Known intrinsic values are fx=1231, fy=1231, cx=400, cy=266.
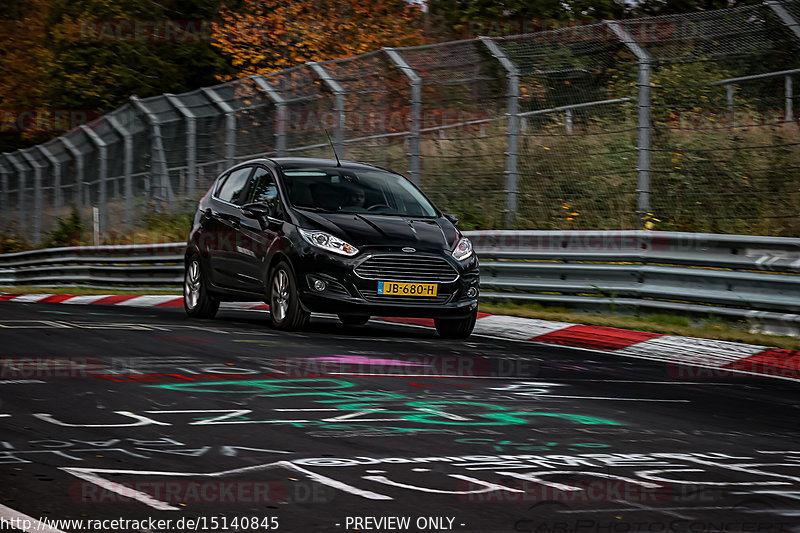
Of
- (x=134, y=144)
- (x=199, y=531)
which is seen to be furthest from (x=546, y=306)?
(x=134, y=144)

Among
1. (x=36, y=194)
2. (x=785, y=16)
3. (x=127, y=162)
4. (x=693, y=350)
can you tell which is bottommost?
(x=693, y=350)

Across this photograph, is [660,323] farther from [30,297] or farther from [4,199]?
[4,199]

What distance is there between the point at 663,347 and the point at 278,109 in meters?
10.0

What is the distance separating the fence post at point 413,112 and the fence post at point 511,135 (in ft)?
4.83

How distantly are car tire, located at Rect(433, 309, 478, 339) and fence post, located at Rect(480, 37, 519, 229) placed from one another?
13.2 ft

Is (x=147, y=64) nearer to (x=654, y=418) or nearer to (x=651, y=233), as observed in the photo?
(x=651, y=233)

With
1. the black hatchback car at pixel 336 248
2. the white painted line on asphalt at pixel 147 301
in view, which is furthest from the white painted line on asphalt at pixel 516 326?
the white painted line on asphalt at pixel 147 301

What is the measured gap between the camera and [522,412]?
7094 mm

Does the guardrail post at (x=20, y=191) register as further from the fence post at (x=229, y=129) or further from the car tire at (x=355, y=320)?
the car tire at (x=355, y=320)

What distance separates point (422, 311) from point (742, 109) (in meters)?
4.68

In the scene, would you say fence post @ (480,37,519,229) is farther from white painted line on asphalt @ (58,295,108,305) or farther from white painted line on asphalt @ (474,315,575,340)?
white painted line on asphalt @ (58,295,108,305)

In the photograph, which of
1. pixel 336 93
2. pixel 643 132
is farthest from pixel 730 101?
pixel 336 93

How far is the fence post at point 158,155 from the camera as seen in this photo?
924 inches

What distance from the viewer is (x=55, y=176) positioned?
30812 millimetres
